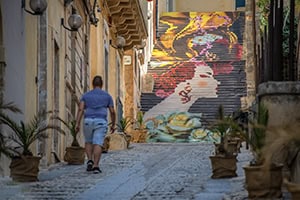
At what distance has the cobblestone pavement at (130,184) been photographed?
31.8ft

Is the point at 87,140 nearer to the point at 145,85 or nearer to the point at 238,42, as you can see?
the point at 145,85

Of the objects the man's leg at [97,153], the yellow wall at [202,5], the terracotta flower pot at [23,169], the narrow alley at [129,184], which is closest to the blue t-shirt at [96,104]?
the man's leg at [97,153]

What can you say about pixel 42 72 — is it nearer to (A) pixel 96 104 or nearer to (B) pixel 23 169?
(A) pixel 96 104

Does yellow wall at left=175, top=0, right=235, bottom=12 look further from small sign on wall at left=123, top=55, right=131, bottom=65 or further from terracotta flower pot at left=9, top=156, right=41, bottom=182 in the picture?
terracotta flower pot at left=9, top=156, right=41, bottom=182

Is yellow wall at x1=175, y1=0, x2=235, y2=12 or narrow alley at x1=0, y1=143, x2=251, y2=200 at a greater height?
yellow wall at x1=175, y1=0, x2=235, y2=12

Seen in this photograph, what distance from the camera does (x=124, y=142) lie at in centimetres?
2214

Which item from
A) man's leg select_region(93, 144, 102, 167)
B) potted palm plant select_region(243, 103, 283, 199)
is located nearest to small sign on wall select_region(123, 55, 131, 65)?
man's leg select_region(93, 144, 102, 167)

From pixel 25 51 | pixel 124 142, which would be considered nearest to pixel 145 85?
pixel 124 142

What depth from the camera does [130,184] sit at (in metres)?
11.2

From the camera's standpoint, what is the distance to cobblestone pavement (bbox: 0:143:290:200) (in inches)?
381

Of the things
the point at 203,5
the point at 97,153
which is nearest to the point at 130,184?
the point at 97,153

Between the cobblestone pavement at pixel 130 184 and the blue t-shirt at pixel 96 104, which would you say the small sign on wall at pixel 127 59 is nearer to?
the cobblestone pavement at pixel 130 184

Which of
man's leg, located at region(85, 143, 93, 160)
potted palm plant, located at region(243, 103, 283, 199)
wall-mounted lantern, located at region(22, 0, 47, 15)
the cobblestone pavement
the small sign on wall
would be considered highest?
wall-mounted lantern, located at region(22, 0, 47, 15)

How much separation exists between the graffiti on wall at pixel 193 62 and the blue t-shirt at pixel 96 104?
61.8 feet
